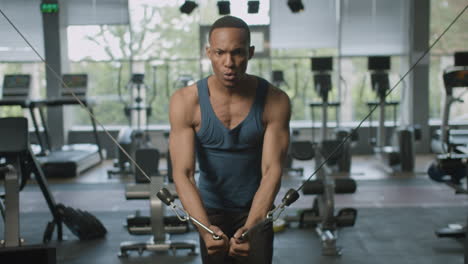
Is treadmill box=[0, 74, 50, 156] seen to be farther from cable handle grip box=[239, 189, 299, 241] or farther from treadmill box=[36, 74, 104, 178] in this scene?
cable handle grip box=[239, 189, 299, 241]

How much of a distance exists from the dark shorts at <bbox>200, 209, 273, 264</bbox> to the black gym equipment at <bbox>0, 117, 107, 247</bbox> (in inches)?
69.8

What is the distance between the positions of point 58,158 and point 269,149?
5615 mm

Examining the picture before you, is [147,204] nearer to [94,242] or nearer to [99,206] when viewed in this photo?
[99,206]

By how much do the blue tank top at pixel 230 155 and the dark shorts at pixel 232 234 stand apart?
0.08ft

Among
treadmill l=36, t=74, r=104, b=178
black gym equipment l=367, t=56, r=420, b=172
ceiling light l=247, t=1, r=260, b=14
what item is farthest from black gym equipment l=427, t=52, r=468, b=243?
treadmill l=36, t=74, r=104, b=178

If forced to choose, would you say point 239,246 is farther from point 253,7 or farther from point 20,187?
point 253,7

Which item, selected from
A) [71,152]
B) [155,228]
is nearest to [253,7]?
[155,228]

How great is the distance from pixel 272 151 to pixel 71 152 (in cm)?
601

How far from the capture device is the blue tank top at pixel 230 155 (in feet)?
5.50

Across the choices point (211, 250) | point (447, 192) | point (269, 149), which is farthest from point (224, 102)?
point (447, 192)

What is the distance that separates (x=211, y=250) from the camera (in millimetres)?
1568

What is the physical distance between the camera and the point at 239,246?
1.57 meters

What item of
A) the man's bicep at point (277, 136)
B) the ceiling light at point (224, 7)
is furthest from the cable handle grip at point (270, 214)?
the ceiling light at point (224, 7)

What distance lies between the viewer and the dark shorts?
164 centimetres
